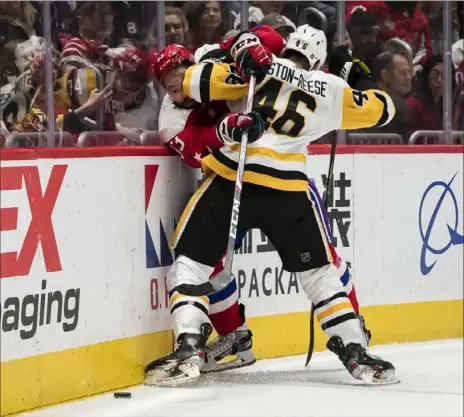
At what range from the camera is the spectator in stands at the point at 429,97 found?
6.57 m

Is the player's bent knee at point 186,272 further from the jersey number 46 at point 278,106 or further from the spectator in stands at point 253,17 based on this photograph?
the spectator in stands at point 253,17

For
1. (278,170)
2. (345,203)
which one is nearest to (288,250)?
(278,170)

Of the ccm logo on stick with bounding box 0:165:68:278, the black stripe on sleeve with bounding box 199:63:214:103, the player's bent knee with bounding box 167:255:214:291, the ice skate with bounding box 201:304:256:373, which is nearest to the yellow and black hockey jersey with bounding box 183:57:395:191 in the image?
the black stripe on sleeve with bounding box 199:63:214:103

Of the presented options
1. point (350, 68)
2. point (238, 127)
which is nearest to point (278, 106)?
point (238, 127)

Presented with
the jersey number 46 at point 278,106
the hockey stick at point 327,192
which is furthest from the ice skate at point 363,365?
the jersey number 46 at point 278,106

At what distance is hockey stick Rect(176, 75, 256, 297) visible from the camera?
16.3ft

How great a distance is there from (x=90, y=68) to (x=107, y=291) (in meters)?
0.97

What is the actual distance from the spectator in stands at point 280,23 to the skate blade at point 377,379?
170 cm

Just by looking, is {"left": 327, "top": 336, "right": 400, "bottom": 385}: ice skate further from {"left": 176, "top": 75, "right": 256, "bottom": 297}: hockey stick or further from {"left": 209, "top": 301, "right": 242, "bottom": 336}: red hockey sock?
{"left": 176, "top": 75, "right": 256, "bottom": 297}: hockey stick

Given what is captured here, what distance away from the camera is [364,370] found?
5.10m

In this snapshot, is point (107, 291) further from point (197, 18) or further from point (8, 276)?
point (197, 18)

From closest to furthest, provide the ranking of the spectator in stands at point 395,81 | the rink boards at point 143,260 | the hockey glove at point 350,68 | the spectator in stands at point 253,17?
the rink boards at point 143,260, the hockey glove at point 350,68, the spectator in stands at point 253,17, the spectator in stands at point 395,81

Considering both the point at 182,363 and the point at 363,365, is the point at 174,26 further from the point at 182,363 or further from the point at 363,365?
the point at 363,365

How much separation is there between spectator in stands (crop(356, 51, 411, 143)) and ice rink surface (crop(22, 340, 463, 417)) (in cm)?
127
